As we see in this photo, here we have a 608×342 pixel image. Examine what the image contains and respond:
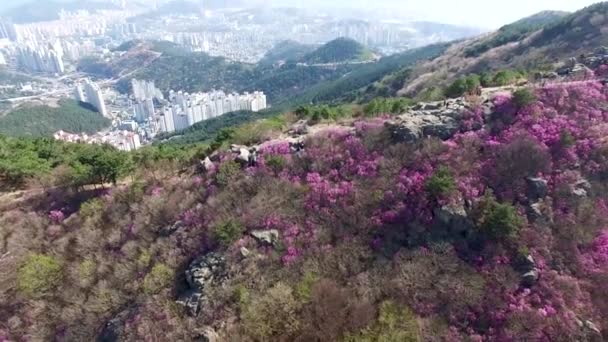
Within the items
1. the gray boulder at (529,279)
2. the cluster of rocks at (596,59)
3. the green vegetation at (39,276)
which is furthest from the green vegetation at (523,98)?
the green vegetation at (39,276)

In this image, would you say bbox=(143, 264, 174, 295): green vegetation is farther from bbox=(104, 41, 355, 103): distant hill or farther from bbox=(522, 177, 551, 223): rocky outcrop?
bbox=(104, 41, 355, 103): distant hill

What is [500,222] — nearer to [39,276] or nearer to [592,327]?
[592,327]

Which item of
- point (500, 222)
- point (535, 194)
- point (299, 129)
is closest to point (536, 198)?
point (535, 194)

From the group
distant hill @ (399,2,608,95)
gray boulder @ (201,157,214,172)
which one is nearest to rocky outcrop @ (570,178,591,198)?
gray boulder @ (201,157,214,172)

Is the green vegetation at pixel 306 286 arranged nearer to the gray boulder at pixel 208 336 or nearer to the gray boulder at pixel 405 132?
the gray boulder at pixel 208 336

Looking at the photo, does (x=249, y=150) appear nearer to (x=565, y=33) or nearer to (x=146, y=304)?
(x=146, y=304)

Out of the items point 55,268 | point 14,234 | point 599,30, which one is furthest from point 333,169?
point 599,30
